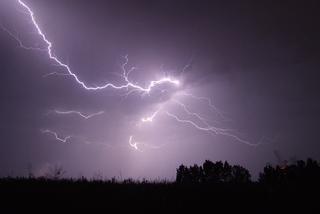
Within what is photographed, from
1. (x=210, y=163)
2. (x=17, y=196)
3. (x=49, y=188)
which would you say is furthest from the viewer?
(x=210, y=163)

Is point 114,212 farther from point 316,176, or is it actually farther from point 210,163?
point 210,163

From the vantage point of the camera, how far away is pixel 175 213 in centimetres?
583

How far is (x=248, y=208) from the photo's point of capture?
6395mm

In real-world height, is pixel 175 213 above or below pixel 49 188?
below

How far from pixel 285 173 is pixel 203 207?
4.31 m

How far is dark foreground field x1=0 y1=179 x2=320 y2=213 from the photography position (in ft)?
19.3

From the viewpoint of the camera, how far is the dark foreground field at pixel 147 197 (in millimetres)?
5871

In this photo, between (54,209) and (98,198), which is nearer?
(54,209)

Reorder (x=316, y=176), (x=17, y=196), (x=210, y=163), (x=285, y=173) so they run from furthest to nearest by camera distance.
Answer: (x=210, y=163), (x=285, y=173), (x=316, y=176), (x=17, y=196)

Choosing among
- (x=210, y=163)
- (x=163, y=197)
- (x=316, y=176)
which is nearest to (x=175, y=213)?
(x=163, y=197)

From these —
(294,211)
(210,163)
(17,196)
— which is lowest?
(294,211)

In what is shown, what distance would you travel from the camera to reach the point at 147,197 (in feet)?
21.6

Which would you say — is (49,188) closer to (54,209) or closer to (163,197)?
(54,209)

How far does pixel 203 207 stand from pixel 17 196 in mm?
3597
